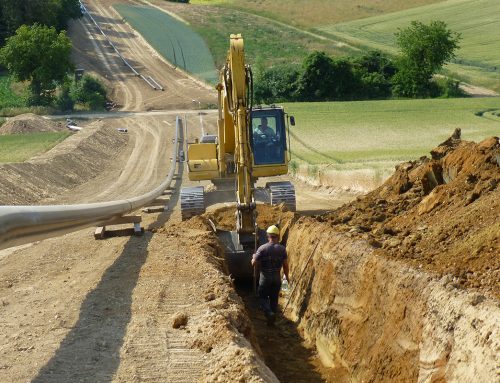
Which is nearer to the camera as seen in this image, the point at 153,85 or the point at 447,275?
the point at 447,275

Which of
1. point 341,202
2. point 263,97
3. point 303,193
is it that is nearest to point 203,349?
Result: point 341,202

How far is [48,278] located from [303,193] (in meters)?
16.7

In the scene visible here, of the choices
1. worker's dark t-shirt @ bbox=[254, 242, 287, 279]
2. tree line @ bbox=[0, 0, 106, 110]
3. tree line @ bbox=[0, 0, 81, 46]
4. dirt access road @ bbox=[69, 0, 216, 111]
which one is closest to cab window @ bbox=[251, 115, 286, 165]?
worker's dark t-shirt @ bbox=[254, 242, 287, 279]

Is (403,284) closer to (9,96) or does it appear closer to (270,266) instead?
(270,266)

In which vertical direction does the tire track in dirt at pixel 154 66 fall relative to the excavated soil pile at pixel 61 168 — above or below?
above

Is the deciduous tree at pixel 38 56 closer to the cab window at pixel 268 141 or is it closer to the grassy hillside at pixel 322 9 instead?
the grassy hillside at pixel 322 9

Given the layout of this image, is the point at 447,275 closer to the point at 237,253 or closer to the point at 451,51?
the point at 237,253

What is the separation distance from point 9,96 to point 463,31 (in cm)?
4620

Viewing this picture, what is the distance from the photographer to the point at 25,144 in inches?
1778

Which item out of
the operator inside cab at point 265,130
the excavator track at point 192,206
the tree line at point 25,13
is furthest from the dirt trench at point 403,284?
the tree line at point 25,13

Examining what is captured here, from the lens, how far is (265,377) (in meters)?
8.88

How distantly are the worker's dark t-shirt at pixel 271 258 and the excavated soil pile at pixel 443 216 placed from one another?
132 cm

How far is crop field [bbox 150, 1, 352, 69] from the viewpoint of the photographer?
84500mm

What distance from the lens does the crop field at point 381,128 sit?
3712 cm
